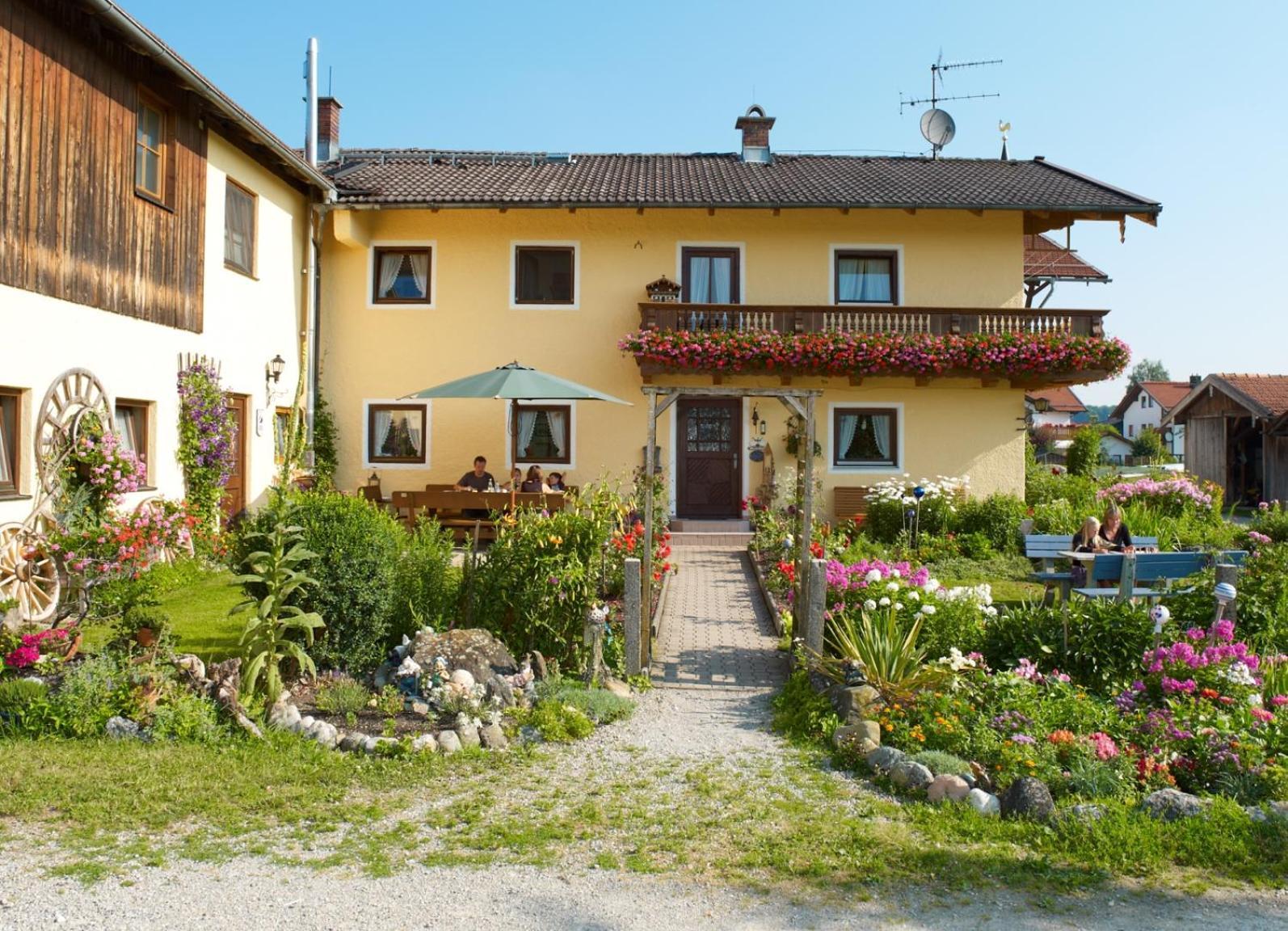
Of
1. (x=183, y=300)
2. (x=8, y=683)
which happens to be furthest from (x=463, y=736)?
(x=183, y=300)

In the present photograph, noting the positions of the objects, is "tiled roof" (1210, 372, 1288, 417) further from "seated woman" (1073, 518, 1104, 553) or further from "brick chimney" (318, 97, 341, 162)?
"brick chimney" (318, 97, 341, 162)

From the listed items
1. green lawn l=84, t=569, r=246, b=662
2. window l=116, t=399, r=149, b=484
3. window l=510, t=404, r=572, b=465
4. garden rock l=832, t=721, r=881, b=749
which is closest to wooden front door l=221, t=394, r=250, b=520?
window l=116, t=399, r=149, b=484

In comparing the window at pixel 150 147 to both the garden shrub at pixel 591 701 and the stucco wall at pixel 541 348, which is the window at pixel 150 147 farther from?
the garden shrub at pixel 591 701

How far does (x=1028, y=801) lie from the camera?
4824 millimetres

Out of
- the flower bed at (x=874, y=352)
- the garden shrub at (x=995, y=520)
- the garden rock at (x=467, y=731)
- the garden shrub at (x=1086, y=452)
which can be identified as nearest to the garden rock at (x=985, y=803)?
the garden rock at (x=467, y=731)

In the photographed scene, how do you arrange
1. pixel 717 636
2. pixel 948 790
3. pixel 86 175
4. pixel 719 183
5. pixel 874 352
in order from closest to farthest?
1. pixel 948 790
2. pixel 717 636
3. pixel 86 175
4. pixel 874 352
5. pixel 719 183

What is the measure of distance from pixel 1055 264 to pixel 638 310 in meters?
11.6

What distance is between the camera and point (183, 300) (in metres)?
12.2

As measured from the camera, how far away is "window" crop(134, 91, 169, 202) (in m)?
11.2

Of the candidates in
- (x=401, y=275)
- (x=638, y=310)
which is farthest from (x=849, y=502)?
(x=401, y=275)

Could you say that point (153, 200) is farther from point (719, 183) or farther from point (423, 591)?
point (719, 183)

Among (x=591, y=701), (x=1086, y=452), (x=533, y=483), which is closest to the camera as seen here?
(x=591, y=701)

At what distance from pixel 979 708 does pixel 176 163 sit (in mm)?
10949

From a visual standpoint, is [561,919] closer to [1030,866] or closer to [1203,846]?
[1030,866]
